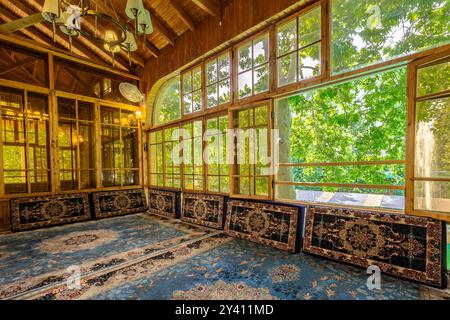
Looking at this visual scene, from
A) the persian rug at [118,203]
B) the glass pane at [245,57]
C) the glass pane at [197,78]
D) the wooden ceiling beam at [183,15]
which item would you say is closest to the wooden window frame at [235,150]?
the glass pane at [245,57]

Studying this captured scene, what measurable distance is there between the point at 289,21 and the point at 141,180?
4.76 meters

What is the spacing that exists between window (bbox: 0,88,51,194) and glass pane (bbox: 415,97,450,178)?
582 cm

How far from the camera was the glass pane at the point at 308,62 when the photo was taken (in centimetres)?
263

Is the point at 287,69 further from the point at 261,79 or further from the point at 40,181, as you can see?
the point at 40,181

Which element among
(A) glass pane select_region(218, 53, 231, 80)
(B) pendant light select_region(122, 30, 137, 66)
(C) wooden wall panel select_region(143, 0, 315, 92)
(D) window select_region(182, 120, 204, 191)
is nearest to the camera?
(B) pendant light select_region(122, 30, 137, 66)

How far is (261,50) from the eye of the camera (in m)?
3.15

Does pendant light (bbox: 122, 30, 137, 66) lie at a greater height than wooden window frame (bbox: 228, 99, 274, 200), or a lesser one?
greater

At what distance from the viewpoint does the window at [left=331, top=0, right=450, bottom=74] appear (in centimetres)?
287

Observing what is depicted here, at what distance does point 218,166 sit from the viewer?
376 centimetres

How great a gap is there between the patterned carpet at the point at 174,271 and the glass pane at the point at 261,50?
2748 millimetres

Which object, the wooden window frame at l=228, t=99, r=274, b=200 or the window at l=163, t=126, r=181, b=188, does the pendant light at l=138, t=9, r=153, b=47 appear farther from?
the window at l=163, t=126, r=181, b=188

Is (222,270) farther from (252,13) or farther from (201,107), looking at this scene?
(252,13)

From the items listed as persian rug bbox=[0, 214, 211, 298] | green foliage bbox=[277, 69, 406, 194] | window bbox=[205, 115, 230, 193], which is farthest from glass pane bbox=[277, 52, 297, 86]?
persian rug bbox=[0, 214, 211, 298]
